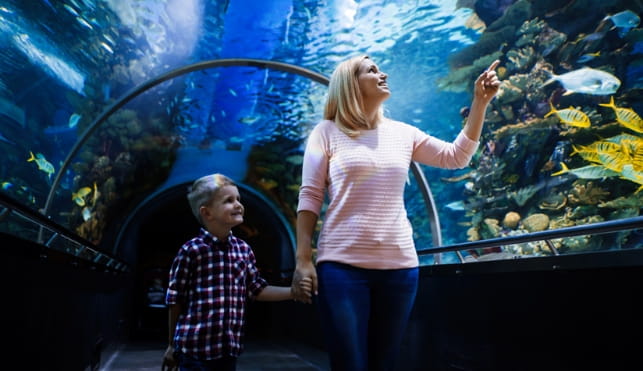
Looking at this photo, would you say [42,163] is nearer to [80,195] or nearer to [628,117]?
[80,195]

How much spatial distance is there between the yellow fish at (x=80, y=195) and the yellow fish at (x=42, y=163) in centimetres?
97

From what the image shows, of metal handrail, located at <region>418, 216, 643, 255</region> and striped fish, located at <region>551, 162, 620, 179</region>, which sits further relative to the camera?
striped fish, located at <region>551, 162, 620, 179</region>

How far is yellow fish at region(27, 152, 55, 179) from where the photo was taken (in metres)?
8.62

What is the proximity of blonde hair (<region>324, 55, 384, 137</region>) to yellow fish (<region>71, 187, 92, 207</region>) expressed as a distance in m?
8.74

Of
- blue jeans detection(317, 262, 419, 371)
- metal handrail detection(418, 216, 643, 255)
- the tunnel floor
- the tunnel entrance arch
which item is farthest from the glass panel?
blue jeans detection(317, 262, 419, 371)

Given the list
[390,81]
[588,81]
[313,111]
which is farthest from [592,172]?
[313,111]

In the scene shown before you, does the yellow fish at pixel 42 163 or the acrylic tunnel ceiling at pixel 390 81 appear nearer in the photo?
the acrylic tunnel ceiling at pixel 390 81

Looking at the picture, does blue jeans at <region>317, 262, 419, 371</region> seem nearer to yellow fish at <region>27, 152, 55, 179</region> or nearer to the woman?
the woman

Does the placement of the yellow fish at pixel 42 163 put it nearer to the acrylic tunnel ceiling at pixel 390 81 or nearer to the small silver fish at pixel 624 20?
the acrylic tunnel ceiling at pixel 390 81

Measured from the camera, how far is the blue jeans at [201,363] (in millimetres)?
2488

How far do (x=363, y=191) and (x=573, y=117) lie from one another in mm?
7185

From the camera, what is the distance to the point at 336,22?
9.20 metres

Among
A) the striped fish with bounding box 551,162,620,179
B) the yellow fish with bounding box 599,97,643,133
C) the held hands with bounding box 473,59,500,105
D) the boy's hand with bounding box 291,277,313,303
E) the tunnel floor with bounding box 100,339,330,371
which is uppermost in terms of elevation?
the yellow fish with bounding box 599,97,643,133

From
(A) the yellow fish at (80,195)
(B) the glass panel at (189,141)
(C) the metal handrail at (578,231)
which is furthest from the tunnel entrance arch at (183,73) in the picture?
(C) the metal handrail at (578,231)
